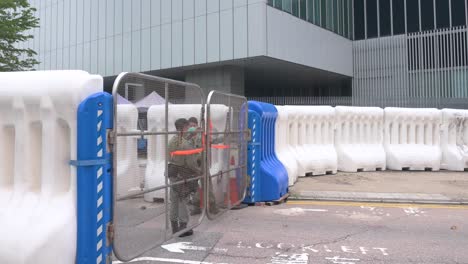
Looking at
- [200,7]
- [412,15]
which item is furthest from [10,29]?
[412,15]

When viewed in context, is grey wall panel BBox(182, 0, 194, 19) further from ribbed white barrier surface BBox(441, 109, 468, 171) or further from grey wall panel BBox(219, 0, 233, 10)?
ribbed white barrier surface BBox(441, 109, 468, 171)

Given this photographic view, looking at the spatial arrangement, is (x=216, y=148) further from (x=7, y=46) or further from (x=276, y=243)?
(x=7, y=46)

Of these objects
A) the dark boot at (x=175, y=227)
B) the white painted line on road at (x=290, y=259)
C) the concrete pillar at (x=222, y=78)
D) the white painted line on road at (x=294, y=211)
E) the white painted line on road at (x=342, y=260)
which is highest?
the concrete pillar at (x=222, y=78)

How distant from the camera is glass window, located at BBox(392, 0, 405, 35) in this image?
27953mm

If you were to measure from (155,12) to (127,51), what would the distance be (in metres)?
3.52

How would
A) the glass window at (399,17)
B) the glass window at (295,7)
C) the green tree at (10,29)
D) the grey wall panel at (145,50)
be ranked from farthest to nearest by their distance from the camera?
the glass window at (399,17) < the grey wall panel at (145,50) < the glass window at (295,7) < the green tree at (10,29)

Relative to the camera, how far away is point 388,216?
7664 mm

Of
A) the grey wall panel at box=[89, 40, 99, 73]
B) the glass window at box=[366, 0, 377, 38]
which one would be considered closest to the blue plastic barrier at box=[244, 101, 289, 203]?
the glass window at box=[366, 0, 377, 38]

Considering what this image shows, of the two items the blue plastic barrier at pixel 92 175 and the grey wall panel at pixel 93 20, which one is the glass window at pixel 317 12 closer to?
the grey wall panel at pixel 93 20

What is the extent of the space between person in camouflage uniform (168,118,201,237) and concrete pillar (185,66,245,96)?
1937cm

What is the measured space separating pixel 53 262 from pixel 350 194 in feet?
23.1

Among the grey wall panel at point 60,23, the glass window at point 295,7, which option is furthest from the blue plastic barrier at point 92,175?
the grey wall panel at point 60,23

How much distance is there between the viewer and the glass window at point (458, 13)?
85.8ft

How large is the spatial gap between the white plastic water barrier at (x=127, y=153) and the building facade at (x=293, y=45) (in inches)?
723
